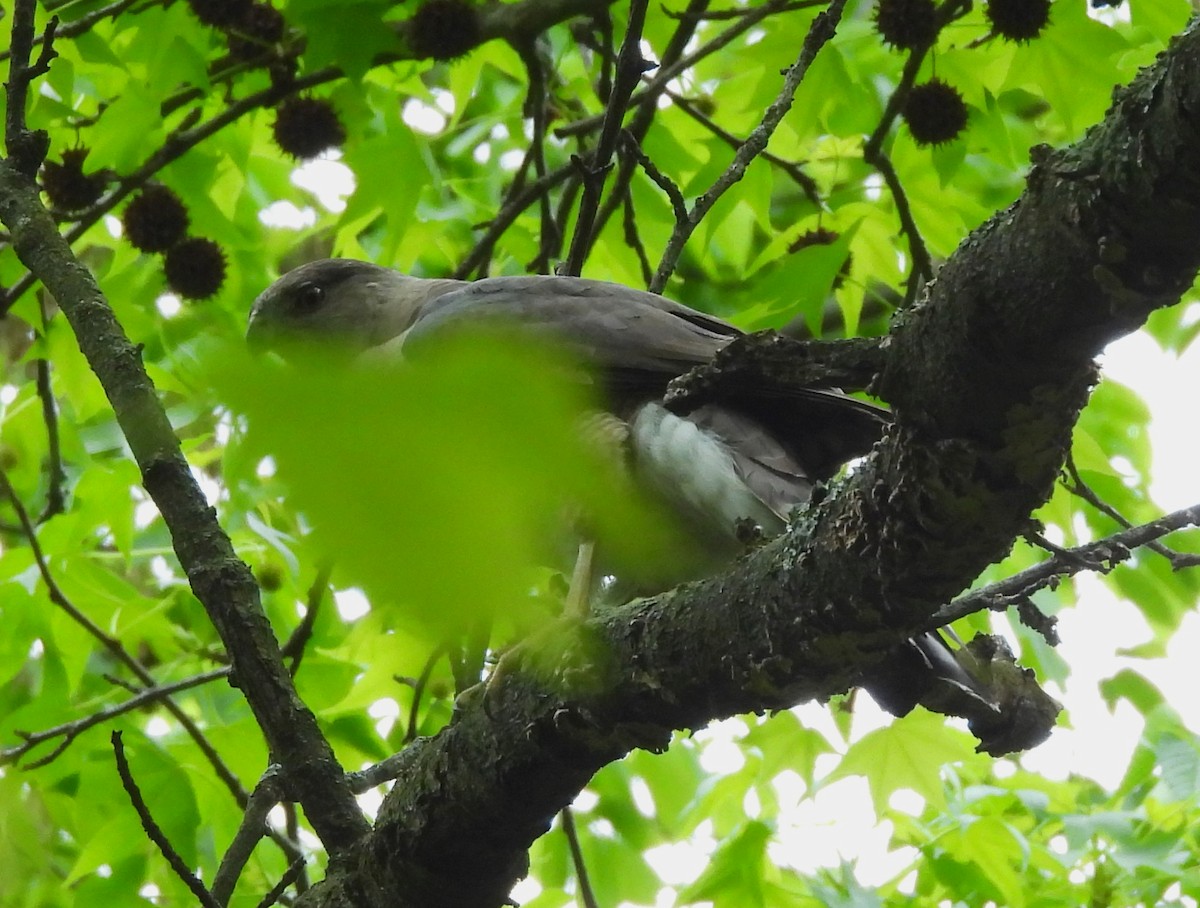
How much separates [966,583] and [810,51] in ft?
5.39

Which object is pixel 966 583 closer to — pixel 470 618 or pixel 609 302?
pixel 470 618

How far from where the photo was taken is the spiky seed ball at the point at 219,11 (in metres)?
3.45

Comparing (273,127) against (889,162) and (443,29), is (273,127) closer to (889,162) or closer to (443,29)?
(443,29)

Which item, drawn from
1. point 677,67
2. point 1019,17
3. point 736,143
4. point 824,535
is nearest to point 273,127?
point 677,67

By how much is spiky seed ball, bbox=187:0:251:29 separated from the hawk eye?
759mm

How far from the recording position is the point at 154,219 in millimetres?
3764

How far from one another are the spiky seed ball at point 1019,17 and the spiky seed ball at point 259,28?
198 centimetres

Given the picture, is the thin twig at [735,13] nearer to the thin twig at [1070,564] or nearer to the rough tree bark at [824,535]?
the rough tree bark at [824,535]

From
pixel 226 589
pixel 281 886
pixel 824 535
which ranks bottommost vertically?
pixel 824 535

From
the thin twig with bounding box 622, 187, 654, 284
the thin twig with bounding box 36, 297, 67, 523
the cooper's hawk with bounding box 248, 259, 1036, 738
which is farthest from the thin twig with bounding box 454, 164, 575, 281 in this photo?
the thin twig with bounding box 36, 297, 67, 523

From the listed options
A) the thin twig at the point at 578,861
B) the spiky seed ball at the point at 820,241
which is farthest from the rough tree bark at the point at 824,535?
the spiky seed ball at the point at 820,241

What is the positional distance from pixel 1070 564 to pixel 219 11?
2907mm

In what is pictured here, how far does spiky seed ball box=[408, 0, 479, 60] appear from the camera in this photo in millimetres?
3461

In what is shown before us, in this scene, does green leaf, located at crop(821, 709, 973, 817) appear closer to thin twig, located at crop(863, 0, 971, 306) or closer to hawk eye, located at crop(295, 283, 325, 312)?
thin twig, located at crop(863, 0, 971, 306)
